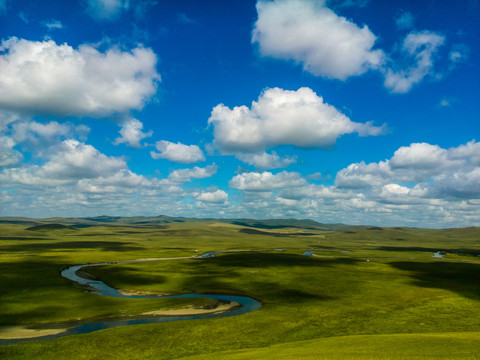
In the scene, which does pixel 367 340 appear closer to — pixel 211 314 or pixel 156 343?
pixel 156 343

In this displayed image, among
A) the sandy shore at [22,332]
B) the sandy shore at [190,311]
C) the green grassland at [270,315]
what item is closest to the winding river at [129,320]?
the sandy shore at [22,332]

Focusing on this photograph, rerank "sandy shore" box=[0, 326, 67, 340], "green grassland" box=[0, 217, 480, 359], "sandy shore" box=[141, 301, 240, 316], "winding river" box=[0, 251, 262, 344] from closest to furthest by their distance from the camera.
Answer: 1. "green grassland" box=[0, 217, 480, 359]
2. "sandy shore" box=[0, 326, 67, 340]
3. "winding river" box=[0, 251, 262, 344]
4. "sandy shore" box=[141, 301, 240, 316]

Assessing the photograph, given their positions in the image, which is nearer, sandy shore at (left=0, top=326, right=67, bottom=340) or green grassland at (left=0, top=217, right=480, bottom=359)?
green grassland at (left=0, top=217, right=480, bottom=359)

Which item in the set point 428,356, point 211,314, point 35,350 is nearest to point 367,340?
point 428,356

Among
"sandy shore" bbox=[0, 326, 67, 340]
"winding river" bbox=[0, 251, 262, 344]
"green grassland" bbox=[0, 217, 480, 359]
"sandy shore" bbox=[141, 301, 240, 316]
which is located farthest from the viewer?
"sandy shore" bbox=[141, 301, 240, 316]

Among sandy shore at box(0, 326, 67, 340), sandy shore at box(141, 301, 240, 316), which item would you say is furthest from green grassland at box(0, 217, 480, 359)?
sandy shore at box(141, 301, 240, 316)

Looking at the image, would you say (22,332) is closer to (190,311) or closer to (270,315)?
(190,311)

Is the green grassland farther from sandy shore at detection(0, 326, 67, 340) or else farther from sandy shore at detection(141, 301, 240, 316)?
sandy shore at detection(141, 301, 240, 316)

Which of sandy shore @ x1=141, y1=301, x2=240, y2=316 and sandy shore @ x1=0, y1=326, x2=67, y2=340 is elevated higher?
sandy shore @ x1=141, y1=301, x2=240, y2=316
